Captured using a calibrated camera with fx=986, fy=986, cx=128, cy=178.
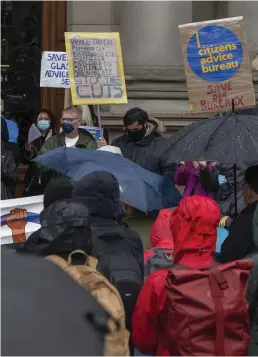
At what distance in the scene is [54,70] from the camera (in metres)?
10.8

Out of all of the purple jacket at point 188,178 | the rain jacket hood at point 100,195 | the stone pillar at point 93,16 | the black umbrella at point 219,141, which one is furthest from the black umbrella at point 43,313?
the stone pillar at point 93,16

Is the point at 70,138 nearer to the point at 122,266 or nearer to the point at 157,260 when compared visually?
the point at 157,260

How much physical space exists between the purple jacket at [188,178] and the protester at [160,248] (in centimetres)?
157

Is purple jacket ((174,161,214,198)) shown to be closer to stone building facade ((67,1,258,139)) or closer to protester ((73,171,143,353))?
stone building facade ((67,1,258,139))

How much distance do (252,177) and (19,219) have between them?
2083mm

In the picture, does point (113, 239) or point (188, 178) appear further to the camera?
point (188, 178)

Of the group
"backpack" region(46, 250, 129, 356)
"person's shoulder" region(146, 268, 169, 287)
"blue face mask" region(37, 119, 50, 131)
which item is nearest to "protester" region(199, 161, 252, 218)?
"blue face mask" region(37, 119, 50, 131)

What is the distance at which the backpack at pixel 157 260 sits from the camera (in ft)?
18.3

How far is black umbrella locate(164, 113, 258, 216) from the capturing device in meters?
6.68

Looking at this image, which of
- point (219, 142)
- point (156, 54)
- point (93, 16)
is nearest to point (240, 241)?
point (219, 142)

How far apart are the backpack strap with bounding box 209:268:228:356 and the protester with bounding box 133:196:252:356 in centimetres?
2

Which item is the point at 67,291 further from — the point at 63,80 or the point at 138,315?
the point at 63,80

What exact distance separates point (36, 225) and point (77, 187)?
1934 millimetres

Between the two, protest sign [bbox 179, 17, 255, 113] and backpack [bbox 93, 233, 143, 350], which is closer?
backpack [bbox 93, 233, 143, 350]
